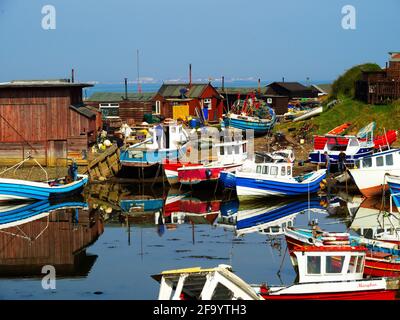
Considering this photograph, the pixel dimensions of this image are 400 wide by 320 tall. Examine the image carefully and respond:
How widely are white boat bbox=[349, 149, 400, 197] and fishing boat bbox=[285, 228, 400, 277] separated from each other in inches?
611

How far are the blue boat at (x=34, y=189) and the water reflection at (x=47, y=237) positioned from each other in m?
0.38

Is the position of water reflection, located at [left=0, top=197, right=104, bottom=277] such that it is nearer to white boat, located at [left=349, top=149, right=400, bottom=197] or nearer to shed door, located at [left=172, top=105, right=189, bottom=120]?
white boat, located at [left=349, top=149, right=400, bottom=197]

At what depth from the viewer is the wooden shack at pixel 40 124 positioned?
4694 centimetres

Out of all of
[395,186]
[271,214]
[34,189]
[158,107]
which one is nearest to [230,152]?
[271,214]

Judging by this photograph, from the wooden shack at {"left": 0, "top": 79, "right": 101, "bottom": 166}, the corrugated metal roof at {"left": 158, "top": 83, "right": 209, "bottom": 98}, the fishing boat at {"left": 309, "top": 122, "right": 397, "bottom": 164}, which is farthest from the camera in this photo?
the corrugated metal roof at {"left": 158, "top": 83, "right": 209, "bottom": 98}

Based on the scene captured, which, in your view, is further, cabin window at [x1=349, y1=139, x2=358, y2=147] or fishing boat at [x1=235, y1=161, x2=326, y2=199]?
cabin window at [x1=349, y1=139, x2=358, y2=147]

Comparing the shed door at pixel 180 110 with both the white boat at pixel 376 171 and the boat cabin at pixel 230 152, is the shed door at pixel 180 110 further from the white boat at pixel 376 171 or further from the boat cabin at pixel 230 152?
the white boat at pixel 376 171

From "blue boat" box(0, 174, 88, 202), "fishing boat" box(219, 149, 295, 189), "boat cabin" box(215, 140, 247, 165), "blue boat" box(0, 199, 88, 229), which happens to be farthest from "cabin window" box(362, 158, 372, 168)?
"blue boat" box(0, 174, 88, 202)

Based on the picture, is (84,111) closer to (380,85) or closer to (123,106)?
(123,106)

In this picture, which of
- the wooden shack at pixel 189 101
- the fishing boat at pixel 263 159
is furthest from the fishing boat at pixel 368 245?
the wooden shack at pixel 189 101

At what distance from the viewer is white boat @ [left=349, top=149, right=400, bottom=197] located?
133ft

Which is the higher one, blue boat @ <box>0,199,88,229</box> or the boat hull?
the boat hull

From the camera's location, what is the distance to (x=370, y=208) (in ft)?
126

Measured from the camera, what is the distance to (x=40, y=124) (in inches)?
1865
